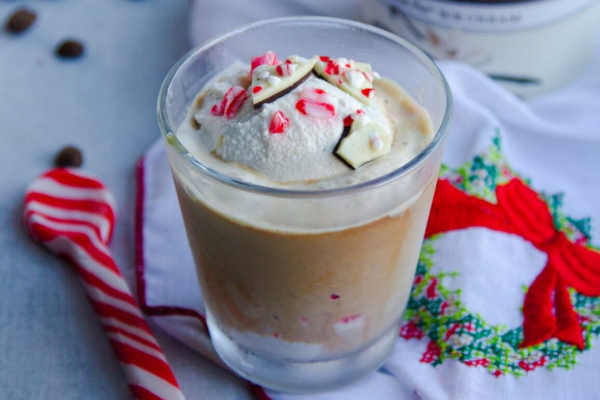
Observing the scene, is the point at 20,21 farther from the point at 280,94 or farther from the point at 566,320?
the point at 566,320

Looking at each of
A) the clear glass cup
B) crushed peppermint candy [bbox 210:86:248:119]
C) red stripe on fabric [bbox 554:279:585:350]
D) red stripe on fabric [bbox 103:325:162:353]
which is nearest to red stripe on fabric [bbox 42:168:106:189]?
red stripe on fabric [bbox 103:325:162:353]

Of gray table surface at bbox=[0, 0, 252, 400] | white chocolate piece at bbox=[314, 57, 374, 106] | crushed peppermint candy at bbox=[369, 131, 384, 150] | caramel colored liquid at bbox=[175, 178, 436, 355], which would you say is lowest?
gray table surface at bbox=[0, 0, 252, 400]

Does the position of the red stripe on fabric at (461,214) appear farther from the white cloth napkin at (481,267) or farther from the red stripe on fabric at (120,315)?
the red stripe on fabric at (120,315)

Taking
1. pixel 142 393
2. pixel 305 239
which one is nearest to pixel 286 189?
pixel 305 239

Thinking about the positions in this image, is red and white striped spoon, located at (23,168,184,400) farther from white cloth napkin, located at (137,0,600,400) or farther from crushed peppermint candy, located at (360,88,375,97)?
crushed peppermint candy, located at (360,88,375,97)

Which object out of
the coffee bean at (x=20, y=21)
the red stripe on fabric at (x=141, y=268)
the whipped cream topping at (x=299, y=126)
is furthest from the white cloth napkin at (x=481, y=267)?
the coffee bean at (x=20, y=21)
